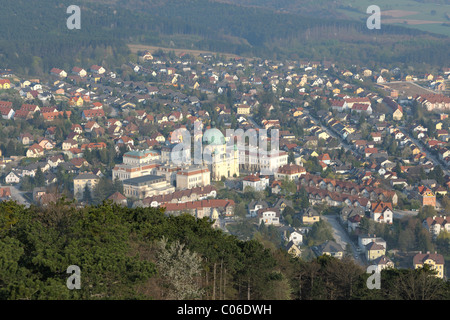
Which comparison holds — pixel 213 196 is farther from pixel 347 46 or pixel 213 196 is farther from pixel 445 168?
pixel 347 46

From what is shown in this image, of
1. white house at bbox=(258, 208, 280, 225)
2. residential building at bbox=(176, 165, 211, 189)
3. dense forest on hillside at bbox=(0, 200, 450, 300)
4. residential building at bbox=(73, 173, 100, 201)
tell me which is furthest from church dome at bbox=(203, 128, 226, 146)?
dense forest on hillside at bbox=(0, 200, 450, 300)

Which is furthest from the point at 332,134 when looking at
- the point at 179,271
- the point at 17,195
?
the point at 179,271

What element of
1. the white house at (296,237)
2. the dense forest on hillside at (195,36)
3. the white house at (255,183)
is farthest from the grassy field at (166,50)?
the white house at (296,237)

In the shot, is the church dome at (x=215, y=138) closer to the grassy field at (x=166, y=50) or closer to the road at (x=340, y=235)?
the road at (x=340, y=235)

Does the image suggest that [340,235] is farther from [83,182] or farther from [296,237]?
[83,182]

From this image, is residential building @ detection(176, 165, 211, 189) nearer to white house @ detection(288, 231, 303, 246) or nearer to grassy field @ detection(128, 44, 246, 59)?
white house @ detection(288, 231, 303, 246)
